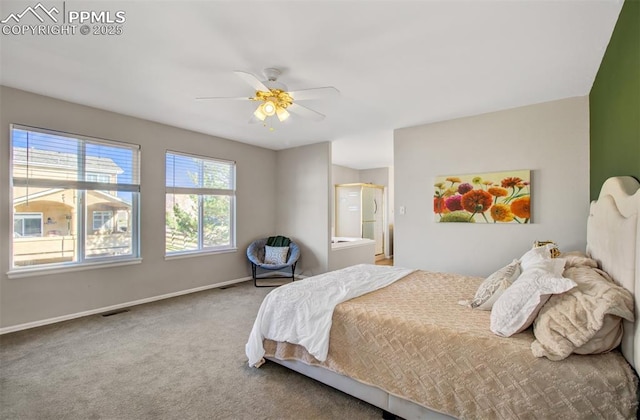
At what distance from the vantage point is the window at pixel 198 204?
455 cm

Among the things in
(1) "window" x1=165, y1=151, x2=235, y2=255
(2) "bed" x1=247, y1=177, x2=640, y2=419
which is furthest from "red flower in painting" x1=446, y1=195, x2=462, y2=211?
(1) "window" x1=165, y1=151, x2=235, y2=255

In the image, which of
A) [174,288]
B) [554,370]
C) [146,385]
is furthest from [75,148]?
[554,370]

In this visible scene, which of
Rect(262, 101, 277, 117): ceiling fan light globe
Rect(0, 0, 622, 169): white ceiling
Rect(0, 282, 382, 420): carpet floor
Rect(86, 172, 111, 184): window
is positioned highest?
Rect(0, 0, 622, 169): white ceiling

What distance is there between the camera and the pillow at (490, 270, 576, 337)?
153 cm

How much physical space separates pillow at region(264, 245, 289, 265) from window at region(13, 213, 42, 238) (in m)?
3.09

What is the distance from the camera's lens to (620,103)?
6.52 ft

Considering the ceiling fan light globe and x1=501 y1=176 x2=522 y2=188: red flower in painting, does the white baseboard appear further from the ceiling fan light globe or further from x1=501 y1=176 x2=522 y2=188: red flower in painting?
x1=501 y1=176 x2=522 y2=188: red flower in painting

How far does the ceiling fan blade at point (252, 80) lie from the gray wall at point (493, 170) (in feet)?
8.39

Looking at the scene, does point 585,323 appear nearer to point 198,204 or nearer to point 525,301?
point 525,301

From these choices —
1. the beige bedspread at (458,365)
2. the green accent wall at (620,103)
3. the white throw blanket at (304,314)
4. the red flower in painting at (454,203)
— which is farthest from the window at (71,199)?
the green accent wall at (620,103)

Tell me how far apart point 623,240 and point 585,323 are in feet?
1.75

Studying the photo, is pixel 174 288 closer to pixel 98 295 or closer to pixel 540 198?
pixel 98 295

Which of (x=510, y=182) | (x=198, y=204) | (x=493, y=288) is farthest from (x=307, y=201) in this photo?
(x=493, y=288)

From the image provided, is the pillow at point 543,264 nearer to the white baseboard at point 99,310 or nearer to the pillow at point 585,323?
the pillow at point 585,323
